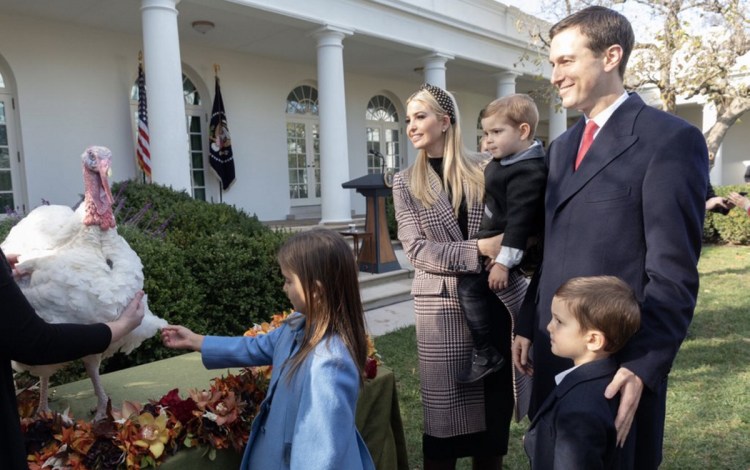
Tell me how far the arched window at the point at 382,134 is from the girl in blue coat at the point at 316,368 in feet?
40.1

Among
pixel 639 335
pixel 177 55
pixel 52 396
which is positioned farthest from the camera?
pixel 177 55

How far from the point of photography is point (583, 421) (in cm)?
138

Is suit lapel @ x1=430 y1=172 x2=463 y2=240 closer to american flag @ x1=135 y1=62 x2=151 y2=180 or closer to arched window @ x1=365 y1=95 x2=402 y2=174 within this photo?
american flag @ x1=135 y1=62 x2=151 y2=180

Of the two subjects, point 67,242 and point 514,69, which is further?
point 514,69

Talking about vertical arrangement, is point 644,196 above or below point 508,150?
below

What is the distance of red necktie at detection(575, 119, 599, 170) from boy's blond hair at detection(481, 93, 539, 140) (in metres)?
Result: 0.43

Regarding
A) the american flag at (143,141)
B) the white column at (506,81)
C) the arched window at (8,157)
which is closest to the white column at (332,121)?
the american flag at (143,141)

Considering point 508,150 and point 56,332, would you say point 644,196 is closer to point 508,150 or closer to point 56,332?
point 508,150

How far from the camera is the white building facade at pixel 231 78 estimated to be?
7.87 meters

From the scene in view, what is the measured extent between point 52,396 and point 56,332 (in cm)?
132

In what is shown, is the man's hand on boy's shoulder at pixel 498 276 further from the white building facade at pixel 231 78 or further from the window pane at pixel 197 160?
the window pane at pixel 197 160

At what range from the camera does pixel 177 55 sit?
7238mm

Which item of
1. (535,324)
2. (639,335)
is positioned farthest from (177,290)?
(639,335)

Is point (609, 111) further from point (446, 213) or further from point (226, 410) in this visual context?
point (226, 410)
